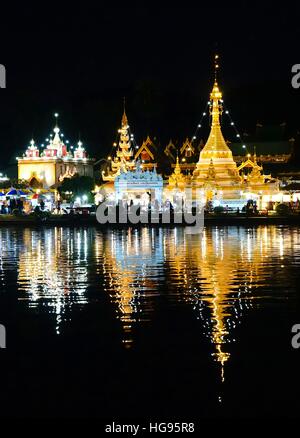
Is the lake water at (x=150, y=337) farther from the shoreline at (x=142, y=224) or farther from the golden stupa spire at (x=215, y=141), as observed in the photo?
the golden stupa spire at (x=215, y=141)

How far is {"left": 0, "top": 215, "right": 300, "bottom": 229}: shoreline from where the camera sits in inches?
1018

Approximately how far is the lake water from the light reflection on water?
20 mm

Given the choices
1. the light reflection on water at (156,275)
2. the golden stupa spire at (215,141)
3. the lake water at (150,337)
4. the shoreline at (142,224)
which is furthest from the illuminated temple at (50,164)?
the lake water at (150,337)

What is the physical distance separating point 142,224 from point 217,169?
10590 mm

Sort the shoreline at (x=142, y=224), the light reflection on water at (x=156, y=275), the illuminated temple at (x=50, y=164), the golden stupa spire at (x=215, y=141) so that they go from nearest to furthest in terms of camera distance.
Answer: the light reflection on water at (x=156, y=275)
the shoreline at (x=142, y=224)
the golden stupa spire at (x=215, y=141)
the illuminated temple at (x=50, y=164)

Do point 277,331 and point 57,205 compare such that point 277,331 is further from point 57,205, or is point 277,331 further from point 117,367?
point 57,205

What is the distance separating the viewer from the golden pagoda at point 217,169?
34.8 m

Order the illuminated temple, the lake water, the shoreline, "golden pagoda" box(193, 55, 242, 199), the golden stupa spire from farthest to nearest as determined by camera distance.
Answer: the illuminated temple, the golden stupa spire, "golden pagoda" box(193, 55, 242, 199), the shoreline, the lake water

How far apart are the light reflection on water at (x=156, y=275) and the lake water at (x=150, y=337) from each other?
2 centimetres

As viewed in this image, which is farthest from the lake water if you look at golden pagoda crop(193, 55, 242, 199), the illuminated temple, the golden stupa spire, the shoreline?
the illuminated temple

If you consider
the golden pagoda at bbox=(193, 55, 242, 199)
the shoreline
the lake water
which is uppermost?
the golden pagoda at bbox=(193, 55, 242, 199)

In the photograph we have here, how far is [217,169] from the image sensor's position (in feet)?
118

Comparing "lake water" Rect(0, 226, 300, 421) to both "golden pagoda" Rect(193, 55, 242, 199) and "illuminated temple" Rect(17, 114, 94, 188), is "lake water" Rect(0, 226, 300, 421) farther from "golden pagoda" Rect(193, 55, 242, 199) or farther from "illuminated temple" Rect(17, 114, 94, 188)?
"illuminated temple" Rect(17, 114, 94, 188)

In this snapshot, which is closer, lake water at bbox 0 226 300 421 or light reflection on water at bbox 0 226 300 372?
lake water at bbox 0 226 300 421
